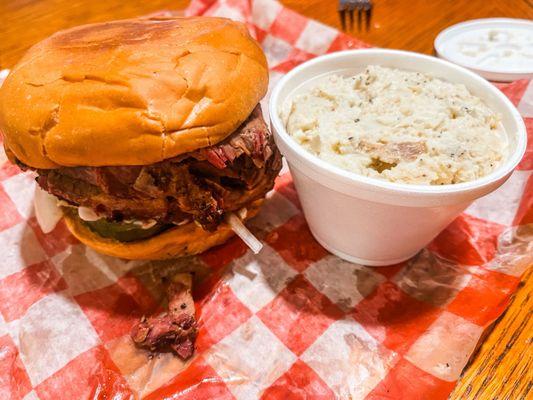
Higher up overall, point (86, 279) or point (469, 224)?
point (86, 279)

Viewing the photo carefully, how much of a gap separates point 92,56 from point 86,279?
2.72 feet

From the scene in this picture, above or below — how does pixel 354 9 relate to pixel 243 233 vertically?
above

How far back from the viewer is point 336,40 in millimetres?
2459

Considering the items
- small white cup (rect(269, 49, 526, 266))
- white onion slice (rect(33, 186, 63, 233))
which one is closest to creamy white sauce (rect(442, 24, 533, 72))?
small white cup (rect(269, 49, 526, 266))

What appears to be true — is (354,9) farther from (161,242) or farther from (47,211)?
(47,211)

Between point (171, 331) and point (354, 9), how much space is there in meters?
1.90

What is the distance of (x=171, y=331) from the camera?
4.83 ft

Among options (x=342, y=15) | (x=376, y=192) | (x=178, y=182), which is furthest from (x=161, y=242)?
(x=342, y=15)

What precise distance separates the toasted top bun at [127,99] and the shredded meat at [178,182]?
0.06 m

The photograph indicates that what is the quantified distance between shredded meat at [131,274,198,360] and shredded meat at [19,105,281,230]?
0.30 metres

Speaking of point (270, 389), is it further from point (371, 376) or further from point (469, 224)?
point (469, 224)

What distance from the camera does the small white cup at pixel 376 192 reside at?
1.30m

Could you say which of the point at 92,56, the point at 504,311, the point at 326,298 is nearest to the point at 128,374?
the point at 326,298

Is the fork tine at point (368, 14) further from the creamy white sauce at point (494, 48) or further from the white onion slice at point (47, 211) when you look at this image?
the white onion slice at point (47, 211)
